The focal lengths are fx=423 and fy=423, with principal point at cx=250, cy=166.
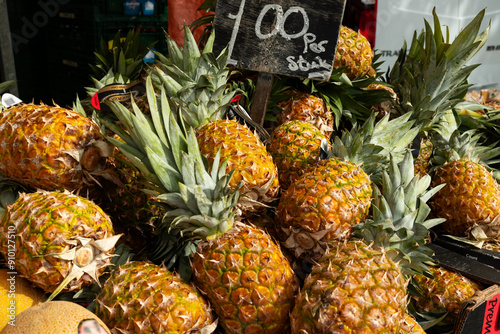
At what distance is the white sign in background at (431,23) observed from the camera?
5.37m

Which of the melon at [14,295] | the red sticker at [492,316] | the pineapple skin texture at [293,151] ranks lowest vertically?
the red sticker at [492,316]

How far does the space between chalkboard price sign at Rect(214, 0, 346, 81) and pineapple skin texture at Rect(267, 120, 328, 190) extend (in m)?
0.40

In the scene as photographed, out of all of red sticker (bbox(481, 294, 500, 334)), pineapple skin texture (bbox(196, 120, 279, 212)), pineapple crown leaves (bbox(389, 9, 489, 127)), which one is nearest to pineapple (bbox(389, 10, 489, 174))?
pineapple crown leaves (bbox(389, 9, 489, 127))

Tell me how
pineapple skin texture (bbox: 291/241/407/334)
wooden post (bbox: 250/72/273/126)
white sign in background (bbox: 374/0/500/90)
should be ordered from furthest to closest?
1. white sign in background (bbox: 374/0/500/90)
2. wooden post (bbox: 250/72/273/126)
3. pineapple skin texture (bbox: 291/241/407/334)

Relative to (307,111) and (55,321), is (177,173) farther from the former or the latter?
(307,111)

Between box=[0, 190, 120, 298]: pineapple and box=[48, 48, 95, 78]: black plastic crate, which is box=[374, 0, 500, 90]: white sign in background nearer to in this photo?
box=[48, 48, 95, 78]: black plastic crate

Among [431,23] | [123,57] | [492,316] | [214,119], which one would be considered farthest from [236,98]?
[431,23]

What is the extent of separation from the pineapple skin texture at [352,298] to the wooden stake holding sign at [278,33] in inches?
48.7

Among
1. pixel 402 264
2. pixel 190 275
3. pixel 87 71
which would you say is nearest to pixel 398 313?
pixel 402 264

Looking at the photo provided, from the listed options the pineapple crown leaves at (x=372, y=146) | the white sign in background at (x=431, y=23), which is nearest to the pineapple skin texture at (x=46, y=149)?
the pineapple crown leaves at (x=372, y=146)

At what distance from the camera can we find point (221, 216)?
1.56 m

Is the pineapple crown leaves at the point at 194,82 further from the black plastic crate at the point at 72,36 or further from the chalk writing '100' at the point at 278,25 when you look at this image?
the black plastic crate at the point at 72,36

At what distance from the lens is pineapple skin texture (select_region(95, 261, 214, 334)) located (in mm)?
1374

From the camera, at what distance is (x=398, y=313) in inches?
53.1
